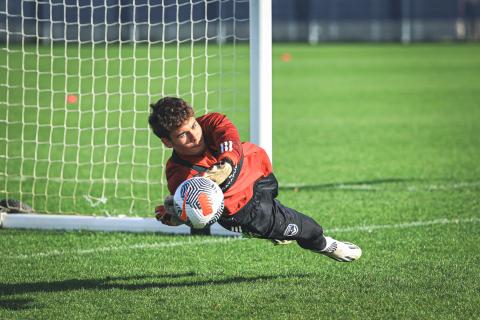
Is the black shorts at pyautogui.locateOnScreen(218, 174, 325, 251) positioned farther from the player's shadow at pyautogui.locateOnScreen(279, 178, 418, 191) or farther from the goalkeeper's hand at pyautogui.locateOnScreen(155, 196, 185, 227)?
the player's shadow at pyautogui.locateOnScreen(279, 178, 418, 191)

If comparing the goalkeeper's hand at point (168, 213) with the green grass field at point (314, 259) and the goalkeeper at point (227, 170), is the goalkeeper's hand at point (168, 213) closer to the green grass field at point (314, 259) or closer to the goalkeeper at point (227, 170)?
the goalkeeper at point (227, 170)

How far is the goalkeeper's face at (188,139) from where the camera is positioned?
15.8ft

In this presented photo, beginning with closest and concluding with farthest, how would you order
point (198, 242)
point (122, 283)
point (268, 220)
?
1. point (268, 220)
2. point (122, 283)
3. point (198, 242)

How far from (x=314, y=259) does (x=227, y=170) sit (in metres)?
1.89

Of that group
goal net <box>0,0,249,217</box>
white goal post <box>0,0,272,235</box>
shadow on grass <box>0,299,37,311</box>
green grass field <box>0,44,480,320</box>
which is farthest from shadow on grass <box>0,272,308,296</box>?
goal net <box>0,0,249,217</box>

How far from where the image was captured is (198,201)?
180 inches

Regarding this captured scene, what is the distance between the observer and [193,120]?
15.9 feet

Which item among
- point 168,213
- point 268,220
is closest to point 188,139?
point 168,213

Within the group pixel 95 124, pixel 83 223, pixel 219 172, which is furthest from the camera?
pixel 95 124

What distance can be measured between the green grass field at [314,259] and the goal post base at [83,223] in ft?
0.46

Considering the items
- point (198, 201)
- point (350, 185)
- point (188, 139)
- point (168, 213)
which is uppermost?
point (188, 139)

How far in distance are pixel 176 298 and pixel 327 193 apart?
4149 mm

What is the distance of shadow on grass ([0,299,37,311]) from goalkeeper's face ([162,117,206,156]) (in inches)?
52.3

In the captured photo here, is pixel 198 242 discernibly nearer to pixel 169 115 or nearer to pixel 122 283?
pixel 122 283
